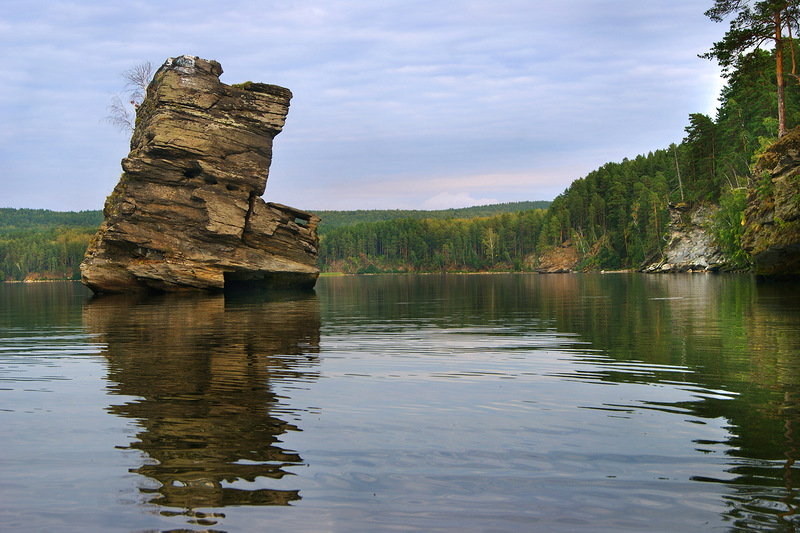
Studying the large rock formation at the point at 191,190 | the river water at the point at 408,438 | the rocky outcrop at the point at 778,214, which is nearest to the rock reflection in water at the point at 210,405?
the river water at the point at 408,438

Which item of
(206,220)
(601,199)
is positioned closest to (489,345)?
(206,220)

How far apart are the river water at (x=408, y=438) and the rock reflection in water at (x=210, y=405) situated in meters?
0.04

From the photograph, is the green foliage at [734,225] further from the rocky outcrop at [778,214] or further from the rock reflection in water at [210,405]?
the rock reflection in water at [210,405]

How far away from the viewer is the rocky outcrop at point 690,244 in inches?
3305

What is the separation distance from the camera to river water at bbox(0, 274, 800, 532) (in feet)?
15.4

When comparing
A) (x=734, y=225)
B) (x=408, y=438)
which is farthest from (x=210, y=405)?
(x=734, y=225)

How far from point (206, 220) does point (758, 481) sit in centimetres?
4832

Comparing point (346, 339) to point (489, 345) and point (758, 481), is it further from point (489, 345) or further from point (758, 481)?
point (758, 481)

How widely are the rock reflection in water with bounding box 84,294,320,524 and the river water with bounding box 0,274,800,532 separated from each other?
0.04 metres

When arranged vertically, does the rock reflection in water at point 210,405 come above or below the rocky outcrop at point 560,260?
below

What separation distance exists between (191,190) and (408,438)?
46.9m

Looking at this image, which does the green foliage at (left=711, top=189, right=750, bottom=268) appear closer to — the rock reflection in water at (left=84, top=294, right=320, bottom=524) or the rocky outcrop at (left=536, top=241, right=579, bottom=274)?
the rock reflection in water at (left=84, top=294, right=320, bottom=524)

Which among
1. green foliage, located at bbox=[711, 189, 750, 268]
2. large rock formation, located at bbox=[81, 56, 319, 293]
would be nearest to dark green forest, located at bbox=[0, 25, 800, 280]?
green foliage, located at bbox=[711, 189, 750, 268]

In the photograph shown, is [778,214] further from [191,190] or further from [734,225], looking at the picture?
[191,190]
